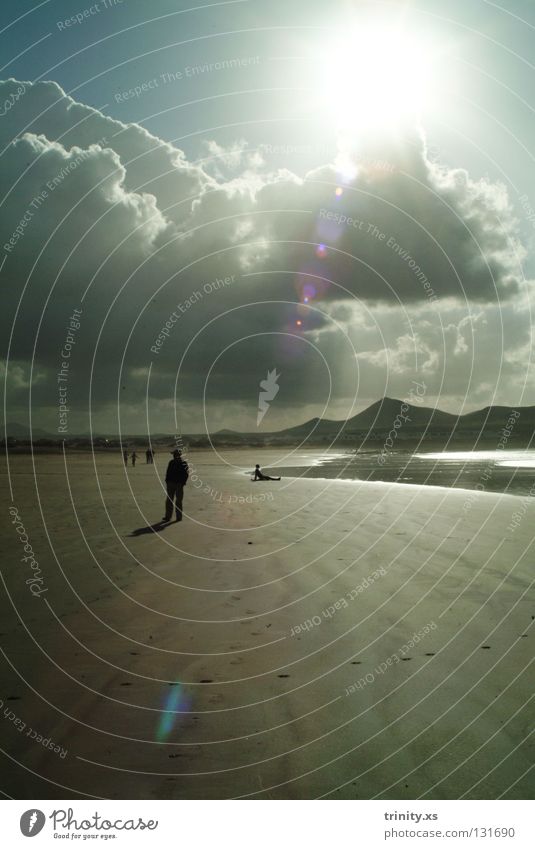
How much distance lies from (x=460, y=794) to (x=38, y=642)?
17.7ft

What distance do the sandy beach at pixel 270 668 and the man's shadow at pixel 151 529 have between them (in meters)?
1.34

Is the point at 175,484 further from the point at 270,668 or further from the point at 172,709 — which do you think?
the point at 172,709

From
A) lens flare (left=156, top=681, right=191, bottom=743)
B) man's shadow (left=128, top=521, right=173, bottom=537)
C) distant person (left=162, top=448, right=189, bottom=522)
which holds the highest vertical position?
distant person (left=162, top=448, right=189, bottom=522)

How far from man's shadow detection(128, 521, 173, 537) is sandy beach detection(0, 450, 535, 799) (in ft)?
4.41

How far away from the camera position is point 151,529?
1706cm

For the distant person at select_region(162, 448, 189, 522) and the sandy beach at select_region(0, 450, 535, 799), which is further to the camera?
the distant person at select_region(162, 448, 189, 522)

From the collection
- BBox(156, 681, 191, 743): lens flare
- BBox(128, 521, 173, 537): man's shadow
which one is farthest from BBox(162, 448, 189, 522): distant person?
BBox(156, 681, 191, 743): lens flare

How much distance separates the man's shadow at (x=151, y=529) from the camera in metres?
16.3

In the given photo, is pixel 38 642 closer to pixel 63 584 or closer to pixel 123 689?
pixel 123 689

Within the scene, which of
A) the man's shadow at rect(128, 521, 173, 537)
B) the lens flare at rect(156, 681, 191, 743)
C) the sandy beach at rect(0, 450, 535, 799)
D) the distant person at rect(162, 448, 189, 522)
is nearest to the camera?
the sandy beach at rect(0, 450, 535, 799)

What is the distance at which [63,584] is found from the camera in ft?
35.9

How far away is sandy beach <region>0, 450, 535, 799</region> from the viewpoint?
5.14 metres

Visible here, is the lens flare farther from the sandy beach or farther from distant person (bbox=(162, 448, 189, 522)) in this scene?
distant person (bbox=(162, 448, 189, 522))
